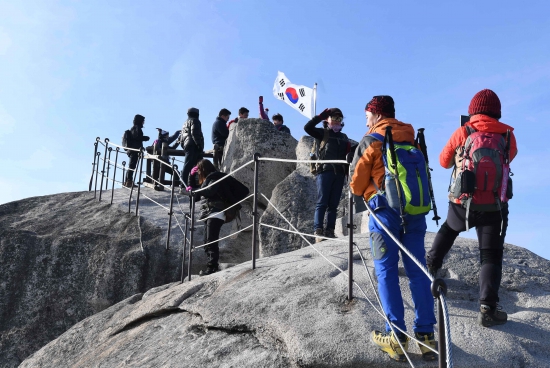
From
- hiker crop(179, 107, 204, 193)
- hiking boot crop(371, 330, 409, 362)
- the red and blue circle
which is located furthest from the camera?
the red and blue circle

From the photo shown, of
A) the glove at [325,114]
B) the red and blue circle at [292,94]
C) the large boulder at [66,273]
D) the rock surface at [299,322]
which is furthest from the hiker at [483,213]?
the red and blue circle at [292,94]

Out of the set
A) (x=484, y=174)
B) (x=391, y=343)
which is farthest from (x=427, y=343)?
(x=484, y=174)

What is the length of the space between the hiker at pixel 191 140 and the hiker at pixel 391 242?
850 centimetres

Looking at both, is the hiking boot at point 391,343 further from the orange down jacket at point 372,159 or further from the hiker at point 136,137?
the hiker at point 136,137

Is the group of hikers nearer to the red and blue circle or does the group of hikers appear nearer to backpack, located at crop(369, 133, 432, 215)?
backpack, located at crop(369, 133, 432, 215)

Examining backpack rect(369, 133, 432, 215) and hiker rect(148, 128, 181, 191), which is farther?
hiker rect(148, 128, 181, 191)

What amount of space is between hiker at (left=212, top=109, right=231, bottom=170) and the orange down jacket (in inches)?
351

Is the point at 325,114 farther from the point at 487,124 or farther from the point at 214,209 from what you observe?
the point at 487,124

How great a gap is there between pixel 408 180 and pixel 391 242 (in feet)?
1.47

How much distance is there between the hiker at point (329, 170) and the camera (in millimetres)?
7512

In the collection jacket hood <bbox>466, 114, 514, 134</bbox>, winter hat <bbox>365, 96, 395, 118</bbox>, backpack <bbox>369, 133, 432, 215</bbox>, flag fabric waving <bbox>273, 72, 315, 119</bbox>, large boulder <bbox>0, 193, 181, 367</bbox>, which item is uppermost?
flag fabric waving <bbox>273, 72, 315, 119</bbox>

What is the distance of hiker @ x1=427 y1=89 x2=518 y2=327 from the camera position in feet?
14.2

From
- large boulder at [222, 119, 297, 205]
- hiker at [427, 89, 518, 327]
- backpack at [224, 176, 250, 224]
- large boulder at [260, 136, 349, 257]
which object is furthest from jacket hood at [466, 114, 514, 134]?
large boulder at [222, 119, 297, 205]

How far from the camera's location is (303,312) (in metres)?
4.59
